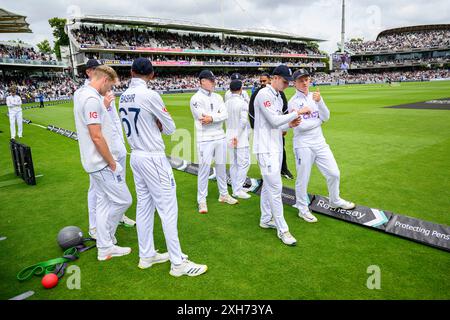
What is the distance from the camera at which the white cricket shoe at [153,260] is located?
412 centimetres

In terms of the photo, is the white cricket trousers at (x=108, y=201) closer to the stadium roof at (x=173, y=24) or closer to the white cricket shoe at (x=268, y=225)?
the white cricket shoe at (x=268, y=225)

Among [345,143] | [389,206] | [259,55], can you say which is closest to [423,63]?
[259,55]

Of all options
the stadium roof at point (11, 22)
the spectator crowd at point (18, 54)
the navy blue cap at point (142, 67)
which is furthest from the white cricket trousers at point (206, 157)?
the spectator crowd at point (18, 54)

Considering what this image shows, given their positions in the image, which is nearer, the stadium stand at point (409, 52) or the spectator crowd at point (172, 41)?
the spectator crowd at point (172, 41)

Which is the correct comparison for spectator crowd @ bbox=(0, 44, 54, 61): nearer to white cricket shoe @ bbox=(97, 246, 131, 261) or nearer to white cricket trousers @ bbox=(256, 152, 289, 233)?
white cricket shoe @ bbox=(97, 246, 131, 261)

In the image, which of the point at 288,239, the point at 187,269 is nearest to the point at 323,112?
the point at 288,239

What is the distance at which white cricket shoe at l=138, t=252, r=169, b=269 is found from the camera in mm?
4121

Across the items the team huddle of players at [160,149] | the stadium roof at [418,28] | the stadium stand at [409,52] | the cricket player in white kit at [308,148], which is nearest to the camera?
the team huddle of players at [160,149]

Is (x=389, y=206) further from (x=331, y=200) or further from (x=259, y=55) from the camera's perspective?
(x=259, y=55)

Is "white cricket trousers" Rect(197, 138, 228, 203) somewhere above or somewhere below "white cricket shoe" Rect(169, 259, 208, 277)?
above

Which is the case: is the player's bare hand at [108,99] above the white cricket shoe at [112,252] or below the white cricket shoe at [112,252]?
above

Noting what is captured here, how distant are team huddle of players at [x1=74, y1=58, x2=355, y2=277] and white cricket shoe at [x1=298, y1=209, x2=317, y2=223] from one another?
0.02 m

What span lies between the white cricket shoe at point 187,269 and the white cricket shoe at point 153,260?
14.8 inches

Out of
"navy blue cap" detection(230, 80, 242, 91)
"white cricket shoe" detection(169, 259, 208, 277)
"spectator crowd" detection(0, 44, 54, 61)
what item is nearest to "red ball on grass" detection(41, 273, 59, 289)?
"white cricket shoe" detection(169, 259, 208, 277)
